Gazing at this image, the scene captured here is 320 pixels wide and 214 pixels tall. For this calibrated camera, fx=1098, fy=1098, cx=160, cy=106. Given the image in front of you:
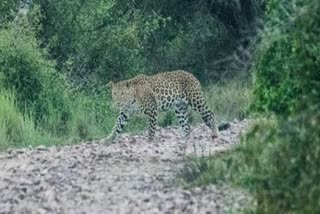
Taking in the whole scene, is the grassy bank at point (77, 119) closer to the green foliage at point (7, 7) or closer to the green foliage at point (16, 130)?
the green foliage at point (16, 130)

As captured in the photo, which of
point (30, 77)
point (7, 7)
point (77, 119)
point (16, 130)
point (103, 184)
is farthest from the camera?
point (7, 7)

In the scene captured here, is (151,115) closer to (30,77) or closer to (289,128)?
(30,77)

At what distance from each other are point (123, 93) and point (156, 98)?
678 millimetres

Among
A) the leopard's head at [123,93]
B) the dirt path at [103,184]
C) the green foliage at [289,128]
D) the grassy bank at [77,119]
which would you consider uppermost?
the green foliage at [289,128]

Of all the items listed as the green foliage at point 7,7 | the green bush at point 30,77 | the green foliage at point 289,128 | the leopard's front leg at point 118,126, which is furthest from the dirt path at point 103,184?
the green foliage at point 7,7

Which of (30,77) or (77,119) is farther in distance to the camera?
(30,77)

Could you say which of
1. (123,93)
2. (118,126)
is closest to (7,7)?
(123,93)

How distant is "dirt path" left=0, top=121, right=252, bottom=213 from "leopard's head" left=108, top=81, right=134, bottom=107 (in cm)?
232

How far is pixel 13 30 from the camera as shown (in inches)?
871

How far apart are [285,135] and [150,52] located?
62.4ft

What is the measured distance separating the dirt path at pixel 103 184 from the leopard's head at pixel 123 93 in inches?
91.2

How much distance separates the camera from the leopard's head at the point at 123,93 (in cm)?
1953

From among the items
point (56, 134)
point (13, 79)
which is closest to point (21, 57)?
point (13, 79)

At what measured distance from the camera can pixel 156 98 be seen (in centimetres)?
1988
